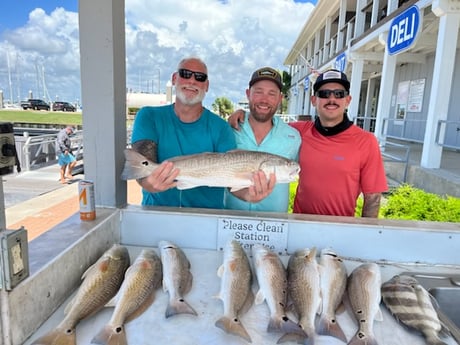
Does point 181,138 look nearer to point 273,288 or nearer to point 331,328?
point 273,288

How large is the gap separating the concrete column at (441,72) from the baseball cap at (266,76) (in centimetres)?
588

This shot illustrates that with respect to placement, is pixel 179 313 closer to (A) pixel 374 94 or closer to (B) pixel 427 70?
(B) pixel 427 70

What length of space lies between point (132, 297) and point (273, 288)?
644 mm

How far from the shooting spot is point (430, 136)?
287 inches

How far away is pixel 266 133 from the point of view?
8.97 feet

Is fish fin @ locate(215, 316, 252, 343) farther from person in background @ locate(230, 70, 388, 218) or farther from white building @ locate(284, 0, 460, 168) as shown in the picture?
white building @ locate(284, 0, 460, 168)

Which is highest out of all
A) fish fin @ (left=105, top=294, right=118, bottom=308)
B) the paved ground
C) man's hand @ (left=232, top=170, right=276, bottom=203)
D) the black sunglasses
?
the black sunglasses

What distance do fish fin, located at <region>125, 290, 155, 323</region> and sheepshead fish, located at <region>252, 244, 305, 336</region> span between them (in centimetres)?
49

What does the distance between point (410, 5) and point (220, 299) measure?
8733 mm

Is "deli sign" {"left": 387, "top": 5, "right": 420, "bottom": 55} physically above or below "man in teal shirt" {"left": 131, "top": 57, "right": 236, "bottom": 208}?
above

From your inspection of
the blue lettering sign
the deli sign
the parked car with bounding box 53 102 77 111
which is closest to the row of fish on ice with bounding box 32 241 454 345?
the deli sign

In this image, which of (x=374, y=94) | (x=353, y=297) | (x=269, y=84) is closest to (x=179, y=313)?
(x=353, y=297)

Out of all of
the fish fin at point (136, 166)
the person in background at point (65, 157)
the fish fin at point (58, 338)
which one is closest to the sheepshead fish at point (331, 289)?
the fish fin at point (58, 338)

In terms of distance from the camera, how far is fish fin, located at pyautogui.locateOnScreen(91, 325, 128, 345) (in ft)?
4.24
